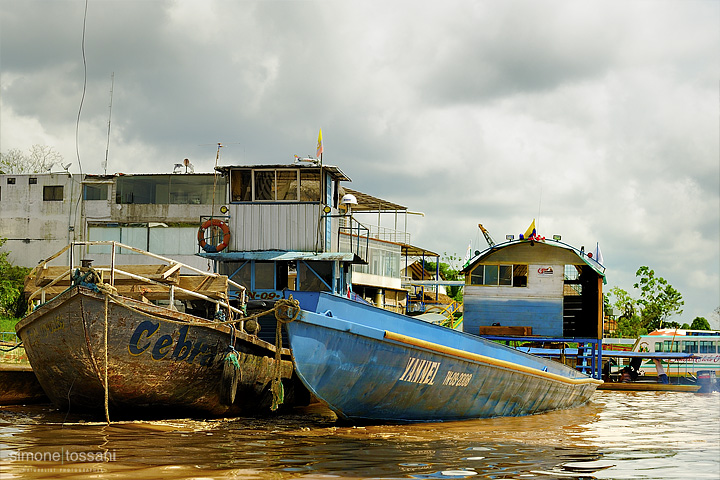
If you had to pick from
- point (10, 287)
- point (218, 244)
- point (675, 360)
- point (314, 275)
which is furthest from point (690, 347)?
point (10, 287)

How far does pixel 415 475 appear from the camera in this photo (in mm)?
7449

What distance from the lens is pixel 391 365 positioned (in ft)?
35.1

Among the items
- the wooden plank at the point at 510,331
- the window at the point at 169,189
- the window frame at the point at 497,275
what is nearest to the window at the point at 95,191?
the window at the point at 169,189

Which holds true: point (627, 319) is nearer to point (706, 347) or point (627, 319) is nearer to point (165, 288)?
point (706, 347)

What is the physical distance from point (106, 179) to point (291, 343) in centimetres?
2319

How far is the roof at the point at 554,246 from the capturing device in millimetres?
19422

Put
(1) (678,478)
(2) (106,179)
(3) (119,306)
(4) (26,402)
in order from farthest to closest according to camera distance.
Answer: (2) (106,179), (4) (26,402), (3) (119,306), (1) (678,478)

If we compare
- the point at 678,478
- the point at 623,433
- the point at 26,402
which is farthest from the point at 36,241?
the point at 678,478

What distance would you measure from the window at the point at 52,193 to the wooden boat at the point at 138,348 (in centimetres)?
2009

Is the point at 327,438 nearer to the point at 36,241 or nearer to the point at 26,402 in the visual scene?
the point at 26,402

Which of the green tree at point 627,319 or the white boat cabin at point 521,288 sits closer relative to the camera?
the white boat cabin at point 521,288

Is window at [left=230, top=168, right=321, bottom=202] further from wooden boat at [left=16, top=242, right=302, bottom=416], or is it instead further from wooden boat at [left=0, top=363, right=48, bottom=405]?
wooden boat at [left=0, top=363, right=48, bottom=405]

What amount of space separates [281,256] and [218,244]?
1.68 meters

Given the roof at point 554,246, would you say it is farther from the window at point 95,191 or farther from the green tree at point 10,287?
the green tree at point 10,287
